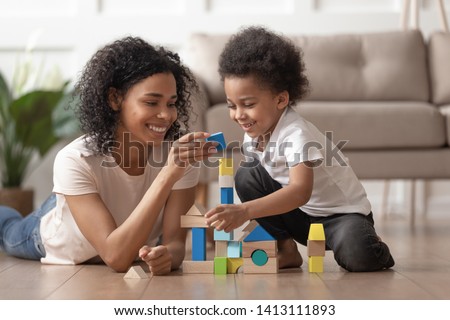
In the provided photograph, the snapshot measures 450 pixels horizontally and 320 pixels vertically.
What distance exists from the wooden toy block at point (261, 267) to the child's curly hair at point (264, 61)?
0.46m

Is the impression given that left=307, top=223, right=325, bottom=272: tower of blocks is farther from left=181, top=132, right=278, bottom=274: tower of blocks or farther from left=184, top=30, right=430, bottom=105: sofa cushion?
left=184, top=30, right=430, bottom=105: sofa cushion

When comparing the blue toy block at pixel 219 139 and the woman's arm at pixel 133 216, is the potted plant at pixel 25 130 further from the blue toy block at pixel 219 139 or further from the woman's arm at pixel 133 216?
the blue toy block at pixel 219 139

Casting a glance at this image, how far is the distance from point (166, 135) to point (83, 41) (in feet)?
7.12

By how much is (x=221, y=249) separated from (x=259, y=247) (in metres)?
0.09

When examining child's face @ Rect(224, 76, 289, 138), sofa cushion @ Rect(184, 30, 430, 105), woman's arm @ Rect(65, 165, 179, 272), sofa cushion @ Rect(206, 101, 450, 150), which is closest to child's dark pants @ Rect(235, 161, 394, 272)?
child's face @ Rect(224, 76, 289, 138)

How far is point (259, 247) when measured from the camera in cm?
180

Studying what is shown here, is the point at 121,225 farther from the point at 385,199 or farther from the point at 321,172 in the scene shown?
the point at 385,199

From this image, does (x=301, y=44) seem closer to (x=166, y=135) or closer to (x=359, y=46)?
(x=359, y=46)

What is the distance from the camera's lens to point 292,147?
182 cm

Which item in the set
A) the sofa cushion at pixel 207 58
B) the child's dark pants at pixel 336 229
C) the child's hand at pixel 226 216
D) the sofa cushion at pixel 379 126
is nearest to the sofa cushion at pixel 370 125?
the sofa cushion at pixel 379 126

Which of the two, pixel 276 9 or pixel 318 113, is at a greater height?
pixel 276 9

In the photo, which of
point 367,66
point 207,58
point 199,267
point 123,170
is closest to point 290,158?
point 199,267

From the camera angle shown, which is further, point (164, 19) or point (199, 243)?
point (164, 19)
